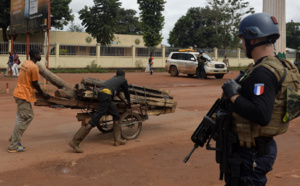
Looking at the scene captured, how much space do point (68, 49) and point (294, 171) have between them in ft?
94.6

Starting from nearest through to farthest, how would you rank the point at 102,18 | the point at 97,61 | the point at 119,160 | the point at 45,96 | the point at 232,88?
the point at 232,88 → the point at 119,160 → the point at 45,96 → the point at 97,61 → the point at 102,18

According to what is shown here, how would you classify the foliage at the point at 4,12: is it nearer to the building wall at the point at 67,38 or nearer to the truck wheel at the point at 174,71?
the building wall at the point at 67,38

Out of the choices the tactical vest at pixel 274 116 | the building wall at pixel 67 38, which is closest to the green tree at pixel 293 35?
the building wall at pixel 67 38

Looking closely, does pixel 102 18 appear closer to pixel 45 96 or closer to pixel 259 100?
pixel 45 96

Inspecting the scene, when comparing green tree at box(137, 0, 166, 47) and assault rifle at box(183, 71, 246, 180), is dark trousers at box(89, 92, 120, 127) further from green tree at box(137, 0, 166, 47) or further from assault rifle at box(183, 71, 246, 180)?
green tree at box(137, 0, 166, 47)

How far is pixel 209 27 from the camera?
5391cm

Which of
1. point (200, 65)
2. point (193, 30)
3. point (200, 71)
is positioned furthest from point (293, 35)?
point (200, 65)

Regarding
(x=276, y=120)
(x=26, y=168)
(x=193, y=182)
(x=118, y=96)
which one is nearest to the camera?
(x=276, y=120)

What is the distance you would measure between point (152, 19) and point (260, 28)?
43984 mm

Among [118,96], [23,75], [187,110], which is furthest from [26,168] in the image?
[187,110]

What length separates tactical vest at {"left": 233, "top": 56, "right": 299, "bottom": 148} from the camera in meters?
2.36

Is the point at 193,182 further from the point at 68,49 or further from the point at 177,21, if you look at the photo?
the point at 177,21

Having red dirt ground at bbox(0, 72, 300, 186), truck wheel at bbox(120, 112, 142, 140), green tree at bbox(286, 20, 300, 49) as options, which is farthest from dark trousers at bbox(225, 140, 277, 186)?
green tree at bbox(286, 20, 300, 49)

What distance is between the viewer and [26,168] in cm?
A: 520
